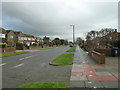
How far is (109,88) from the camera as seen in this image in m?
4.01

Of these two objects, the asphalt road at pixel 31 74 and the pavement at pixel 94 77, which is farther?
the asphalt road at pixel 31 74

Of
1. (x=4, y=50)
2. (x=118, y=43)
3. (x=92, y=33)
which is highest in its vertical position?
(x=92, y=33)

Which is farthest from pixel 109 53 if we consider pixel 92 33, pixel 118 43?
pixel 92 33

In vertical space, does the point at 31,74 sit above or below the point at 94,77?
below

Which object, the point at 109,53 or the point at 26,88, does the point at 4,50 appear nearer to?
the point at 109,53

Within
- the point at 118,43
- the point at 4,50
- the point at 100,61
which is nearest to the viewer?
the point at 100,61

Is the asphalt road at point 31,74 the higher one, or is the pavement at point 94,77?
the pavement at point 94,77

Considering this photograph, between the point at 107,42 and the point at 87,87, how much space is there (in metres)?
17.1

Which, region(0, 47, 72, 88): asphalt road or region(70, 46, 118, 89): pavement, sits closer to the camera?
region(70, 46, 118, 89): pavement

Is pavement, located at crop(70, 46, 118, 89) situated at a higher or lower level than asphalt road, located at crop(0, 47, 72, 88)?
higher

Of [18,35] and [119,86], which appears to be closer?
[119,86]

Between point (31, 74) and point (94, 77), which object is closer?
point (94, 77)

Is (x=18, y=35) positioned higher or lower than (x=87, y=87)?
higher

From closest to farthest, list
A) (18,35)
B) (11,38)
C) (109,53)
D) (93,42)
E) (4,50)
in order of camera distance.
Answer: (109,53)
(93,42)
(4,50)
(11,38)
(18,35)
